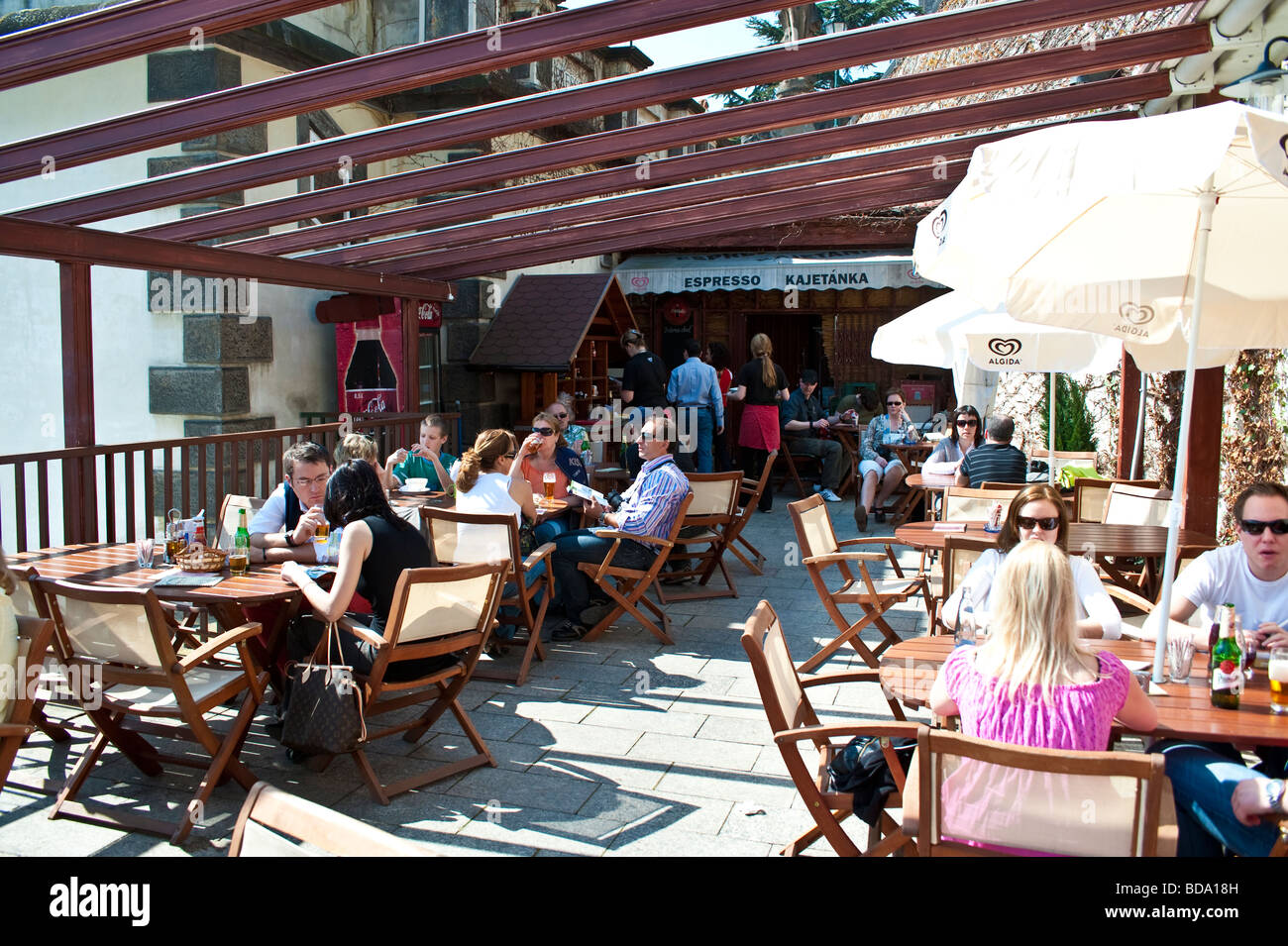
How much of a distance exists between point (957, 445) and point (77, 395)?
250 inches

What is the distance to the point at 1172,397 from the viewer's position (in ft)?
24.7

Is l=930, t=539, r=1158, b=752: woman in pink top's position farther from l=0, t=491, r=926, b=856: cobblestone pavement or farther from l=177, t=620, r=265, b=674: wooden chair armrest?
l=177, t=620, r=265, b=674: wooden chair armrest

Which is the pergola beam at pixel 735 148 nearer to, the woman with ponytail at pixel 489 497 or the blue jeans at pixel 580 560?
the woman with ponytail at pixel 489 497

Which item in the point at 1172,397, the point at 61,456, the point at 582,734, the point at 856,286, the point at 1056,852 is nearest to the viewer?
the point at 1056,852

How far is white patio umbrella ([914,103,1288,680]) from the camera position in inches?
101

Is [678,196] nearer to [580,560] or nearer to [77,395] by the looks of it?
[580,560]

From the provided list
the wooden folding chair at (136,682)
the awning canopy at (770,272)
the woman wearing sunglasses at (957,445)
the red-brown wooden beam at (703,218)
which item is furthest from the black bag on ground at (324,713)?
the awning canopy at (770,272)

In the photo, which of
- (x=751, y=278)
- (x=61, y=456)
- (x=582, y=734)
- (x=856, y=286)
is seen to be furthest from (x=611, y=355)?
(x=582, y=734)

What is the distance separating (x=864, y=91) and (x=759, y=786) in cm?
376

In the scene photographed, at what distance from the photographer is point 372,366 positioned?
9.66 metres

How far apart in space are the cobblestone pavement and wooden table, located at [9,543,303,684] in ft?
1.50

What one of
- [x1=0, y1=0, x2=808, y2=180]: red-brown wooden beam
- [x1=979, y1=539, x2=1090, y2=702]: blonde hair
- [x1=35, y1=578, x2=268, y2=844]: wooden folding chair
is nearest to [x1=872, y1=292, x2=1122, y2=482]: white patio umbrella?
[x1=0, y1=0, x2=808, y2=180]: red-brown wooden beam

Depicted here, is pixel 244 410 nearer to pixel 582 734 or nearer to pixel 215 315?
pixel 215 315

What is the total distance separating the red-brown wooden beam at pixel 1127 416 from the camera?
26.7 feet
